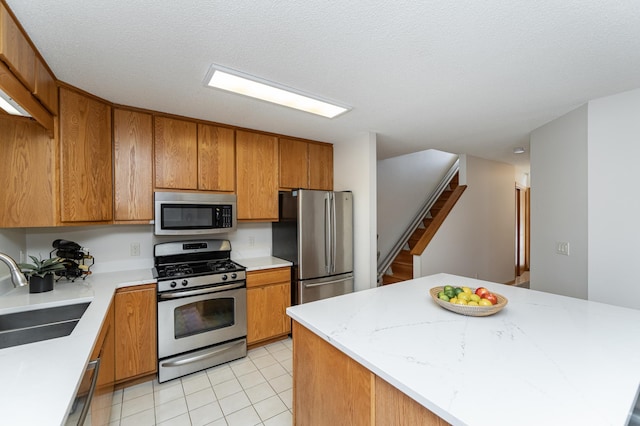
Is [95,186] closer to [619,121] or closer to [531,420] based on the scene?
[531,420]

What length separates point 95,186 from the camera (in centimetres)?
206

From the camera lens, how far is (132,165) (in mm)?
2320

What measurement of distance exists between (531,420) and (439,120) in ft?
8.44

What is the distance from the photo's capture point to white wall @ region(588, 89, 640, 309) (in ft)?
7.02

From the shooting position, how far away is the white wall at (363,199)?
3.08 metres

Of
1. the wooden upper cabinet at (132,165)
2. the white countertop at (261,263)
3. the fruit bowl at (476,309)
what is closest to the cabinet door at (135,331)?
the wooden upper cabinet at (132,165)

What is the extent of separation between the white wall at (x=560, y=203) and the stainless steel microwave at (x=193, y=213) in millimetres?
3294

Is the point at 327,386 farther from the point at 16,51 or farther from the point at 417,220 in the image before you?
the point at 417,220

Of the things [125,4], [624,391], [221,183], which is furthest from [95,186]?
[624,391]

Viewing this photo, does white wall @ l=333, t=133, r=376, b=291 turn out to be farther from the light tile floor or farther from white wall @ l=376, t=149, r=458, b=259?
white wall @ l=376, t=149, r=458, b=259

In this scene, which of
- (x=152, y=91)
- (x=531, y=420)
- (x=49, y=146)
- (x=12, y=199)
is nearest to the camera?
(x=531, y=420)

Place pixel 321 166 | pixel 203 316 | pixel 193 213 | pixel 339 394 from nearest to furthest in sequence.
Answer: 1. pixel 339 394
2. pixel 203 316
3. pixel 193 213
4. pixel 321 166

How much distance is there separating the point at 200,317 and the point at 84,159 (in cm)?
155

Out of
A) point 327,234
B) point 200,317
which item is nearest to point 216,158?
point 327,234
